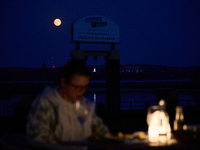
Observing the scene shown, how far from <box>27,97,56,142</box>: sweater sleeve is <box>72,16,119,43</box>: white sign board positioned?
19.9 metres

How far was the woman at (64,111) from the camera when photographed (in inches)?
111

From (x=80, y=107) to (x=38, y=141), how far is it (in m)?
0.93

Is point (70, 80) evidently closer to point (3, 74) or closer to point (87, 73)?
point (87, 73)

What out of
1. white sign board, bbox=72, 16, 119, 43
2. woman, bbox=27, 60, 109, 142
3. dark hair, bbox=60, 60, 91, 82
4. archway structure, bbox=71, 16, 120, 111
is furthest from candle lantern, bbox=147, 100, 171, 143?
white sign board, bbox=72, 16, 119, 43

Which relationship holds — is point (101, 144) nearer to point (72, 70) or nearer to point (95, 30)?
point (72, 70)

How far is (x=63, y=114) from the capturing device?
10.3 ft

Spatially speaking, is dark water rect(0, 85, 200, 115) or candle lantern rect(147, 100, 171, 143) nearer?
candle lantern rect(147, 100, 171, 143)

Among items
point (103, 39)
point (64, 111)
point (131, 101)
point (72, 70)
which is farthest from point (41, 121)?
point (103, 39)

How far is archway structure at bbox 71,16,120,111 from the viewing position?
74.3ft

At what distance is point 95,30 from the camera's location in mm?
23562

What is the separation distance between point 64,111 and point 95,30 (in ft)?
68.5

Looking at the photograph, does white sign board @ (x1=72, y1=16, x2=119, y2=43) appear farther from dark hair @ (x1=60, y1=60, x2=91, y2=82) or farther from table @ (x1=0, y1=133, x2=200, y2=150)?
table @ (x1=0, y1=133, x2=200, y2=150)

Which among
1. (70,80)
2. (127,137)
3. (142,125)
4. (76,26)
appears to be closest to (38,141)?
(70,80)

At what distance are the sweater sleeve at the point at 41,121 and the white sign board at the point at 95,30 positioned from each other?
19.9m
